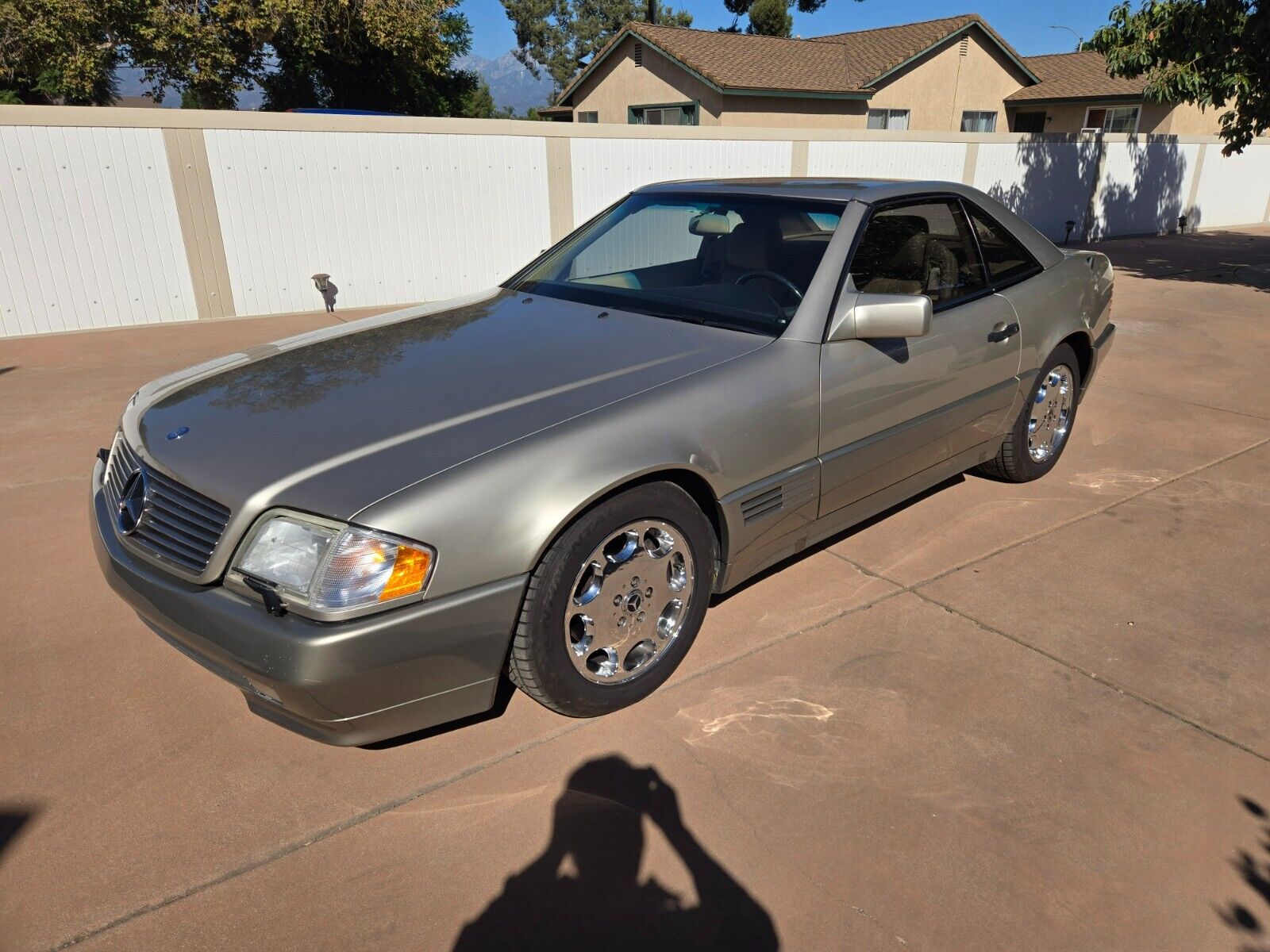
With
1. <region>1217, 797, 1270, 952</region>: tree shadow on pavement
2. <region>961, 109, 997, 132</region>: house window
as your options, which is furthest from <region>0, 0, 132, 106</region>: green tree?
<region>1217, 797, 1270, 952</region>: tree shadow on pavement

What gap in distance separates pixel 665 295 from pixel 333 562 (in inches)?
76.2

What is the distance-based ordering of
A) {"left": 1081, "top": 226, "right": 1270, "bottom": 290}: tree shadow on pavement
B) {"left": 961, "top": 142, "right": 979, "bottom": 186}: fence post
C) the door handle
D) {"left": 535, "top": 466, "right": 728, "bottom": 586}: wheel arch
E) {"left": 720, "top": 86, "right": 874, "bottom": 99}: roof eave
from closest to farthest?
{"left": 535, "top": 466, "right": 728, "bottom": 586}: wheel arch
the door handle
{"left": 1081, "top": 226, "right": 1270, "bottom": 290}: tree shadow on pavement
{"left": 961, "top": 142, "right": 979, "bottom": 186}: fence post
{"left": 720, "top": 86, "right": 874, "bottom": 99}: roof eave

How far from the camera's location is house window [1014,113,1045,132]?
1164 inches

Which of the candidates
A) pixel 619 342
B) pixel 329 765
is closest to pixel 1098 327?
pixel 619 342

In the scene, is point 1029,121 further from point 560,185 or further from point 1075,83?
point 560,185

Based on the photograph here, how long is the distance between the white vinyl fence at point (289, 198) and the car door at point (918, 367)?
8.50 m

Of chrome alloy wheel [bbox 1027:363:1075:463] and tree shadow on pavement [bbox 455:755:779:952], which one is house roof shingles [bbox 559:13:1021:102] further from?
tree shadow on pavement [bbox 455:755:779:952]

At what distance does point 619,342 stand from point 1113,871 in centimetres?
221

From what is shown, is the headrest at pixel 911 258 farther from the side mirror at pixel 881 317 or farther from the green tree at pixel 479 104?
the green tree at pixel 479 104

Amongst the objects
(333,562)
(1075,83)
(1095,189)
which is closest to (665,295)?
(333,562)

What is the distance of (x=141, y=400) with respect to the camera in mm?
3223

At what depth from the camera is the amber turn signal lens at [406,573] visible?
7.48 feet

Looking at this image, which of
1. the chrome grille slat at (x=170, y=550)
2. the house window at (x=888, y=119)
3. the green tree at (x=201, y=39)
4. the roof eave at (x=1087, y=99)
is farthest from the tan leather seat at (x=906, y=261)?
the roof eave at (x=1087, y=99)

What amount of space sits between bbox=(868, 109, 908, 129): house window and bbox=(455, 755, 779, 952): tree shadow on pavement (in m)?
26.4
